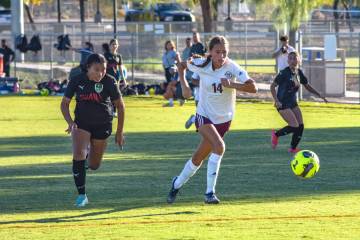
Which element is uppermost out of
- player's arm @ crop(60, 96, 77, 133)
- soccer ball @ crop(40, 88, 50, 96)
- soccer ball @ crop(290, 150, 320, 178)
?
player's arm @ crop(60, 96, 77, 133)

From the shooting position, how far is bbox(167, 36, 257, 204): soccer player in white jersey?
1183 centimetres

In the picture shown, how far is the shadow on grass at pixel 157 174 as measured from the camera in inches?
504

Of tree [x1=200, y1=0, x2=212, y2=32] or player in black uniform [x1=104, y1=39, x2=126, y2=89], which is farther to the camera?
tree [x1=200, y1=0, x2=212, y2=32]

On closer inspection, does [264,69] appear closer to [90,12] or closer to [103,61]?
[103,61]

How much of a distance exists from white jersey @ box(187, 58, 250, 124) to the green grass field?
42.3 inches

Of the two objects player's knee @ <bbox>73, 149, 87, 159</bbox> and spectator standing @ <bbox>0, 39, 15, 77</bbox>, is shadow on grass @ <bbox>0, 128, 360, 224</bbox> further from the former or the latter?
spectator standing @ <bbox>0, 39, 15, 77</bbox>

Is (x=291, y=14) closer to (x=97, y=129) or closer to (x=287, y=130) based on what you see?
(x=287, y=130)

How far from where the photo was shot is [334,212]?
11609 millimetres

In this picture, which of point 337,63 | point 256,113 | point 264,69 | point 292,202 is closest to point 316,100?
point 337,63

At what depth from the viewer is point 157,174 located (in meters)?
15.5

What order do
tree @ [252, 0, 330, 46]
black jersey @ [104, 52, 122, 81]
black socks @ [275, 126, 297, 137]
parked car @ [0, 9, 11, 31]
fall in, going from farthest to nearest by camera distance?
1. parked car @ [0, 9, 11, 31]
2. tree @ [252, 0, 330, 46]
3. black jersey @ [104, 52, 122, 81]
4. black socks @ [275, 126, 297, 137]

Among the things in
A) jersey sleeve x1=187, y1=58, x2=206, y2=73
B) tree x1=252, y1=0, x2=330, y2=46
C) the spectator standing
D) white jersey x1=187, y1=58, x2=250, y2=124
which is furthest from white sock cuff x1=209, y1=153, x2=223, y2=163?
the spectator standing

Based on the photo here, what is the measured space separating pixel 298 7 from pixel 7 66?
35.6 ft

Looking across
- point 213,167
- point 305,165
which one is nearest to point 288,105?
point 305,165
